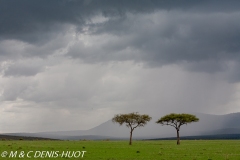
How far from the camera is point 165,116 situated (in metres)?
116

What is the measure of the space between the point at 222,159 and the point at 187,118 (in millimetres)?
64743

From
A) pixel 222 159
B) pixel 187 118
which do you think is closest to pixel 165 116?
pixel 187 118

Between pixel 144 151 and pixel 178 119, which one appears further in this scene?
pixel 178 119

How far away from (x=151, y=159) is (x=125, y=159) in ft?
12.0

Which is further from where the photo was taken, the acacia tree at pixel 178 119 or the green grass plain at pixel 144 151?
the acacia tree at pixel 178 119

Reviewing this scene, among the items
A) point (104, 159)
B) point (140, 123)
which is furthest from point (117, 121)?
point (104, 159)

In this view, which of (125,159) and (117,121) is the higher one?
(117,121)

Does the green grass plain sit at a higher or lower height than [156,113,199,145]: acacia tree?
lower

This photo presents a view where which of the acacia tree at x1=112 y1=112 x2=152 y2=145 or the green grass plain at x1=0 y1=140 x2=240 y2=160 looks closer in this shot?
the green grass plain at x1=0 y1=140 x2=240 y2=160

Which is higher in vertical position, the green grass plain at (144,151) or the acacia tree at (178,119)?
the acacia tree at (178,119)

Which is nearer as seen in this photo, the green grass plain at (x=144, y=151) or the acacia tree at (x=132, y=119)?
the green grass plain at (x=144, y=151)

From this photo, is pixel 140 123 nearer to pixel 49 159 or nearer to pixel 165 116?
pixel 165 116

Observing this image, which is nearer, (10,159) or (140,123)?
(10,159)

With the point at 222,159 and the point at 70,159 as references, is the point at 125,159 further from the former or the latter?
the point at 222,159
